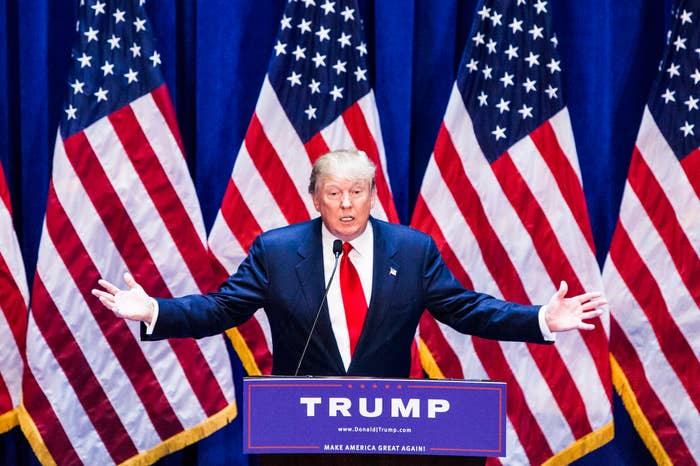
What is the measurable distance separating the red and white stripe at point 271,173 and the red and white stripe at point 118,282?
0.16 m

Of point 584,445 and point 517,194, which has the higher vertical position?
point 517,194

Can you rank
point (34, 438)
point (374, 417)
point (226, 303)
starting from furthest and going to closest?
point (34, 438), point (226, 303), point (374, 417)

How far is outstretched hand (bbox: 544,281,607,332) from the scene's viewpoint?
9.88ft

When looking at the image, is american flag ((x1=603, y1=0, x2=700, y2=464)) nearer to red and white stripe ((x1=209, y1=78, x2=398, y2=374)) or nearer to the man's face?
red and white stripe ((x1=209, y1=78, x2=398, y2=374))

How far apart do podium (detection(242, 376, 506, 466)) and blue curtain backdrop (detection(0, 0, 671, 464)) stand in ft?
8.88

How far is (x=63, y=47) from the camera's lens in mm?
5211

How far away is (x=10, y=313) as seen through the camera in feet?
16.1

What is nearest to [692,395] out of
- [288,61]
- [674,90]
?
[674,90]

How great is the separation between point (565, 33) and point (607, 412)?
1991mm

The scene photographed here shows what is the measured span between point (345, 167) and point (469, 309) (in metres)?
0.64

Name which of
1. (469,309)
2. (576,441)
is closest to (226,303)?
(469,309)

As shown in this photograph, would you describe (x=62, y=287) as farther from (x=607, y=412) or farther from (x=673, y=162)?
(x=673, y=162)

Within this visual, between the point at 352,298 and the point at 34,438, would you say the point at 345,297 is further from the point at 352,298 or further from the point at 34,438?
the point at 34,438

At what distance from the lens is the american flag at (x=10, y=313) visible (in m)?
4.83
